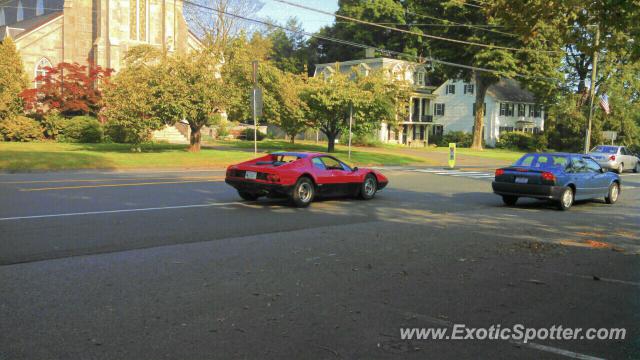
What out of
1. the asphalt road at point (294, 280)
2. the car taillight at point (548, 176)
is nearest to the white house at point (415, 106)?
the car taillight at point (548, 176)

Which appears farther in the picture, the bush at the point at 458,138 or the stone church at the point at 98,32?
the bush at the point at 458,138

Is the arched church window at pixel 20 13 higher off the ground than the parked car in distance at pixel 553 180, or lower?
higher

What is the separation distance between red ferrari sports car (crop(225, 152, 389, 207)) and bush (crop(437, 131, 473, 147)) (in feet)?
177

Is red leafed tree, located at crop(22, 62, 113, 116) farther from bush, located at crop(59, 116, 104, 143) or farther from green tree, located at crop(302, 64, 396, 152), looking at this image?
green tree, located at crop(302, 64, 396, 152)

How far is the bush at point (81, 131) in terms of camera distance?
126 feet

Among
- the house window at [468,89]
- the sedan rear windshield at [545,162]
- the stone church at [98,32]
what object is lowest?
the sedan rear windshield at [545,162]

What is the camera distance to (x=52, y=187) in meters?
15.6

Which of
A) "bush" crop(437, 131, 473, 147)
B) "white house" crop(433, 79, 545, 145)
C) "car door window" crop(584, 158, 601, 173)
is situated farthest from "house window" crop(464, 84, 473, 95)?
"car door window" crop(584, 158, 601, 173)

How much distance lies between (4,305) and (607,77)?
61.1m

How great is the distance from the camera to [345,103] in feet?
124

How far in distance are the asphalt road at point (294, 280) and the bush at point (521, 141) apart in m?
54.5

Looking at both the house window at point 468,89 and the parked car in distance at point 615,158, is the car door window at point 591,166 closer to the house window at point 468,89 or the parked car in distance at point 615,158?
the parked car in distance at point 615,158

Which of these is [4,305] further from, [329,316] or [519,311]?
[519,311]

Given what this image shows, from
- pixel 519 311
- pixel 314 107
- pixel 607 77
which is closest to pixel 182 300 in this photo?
pixel 519 311
